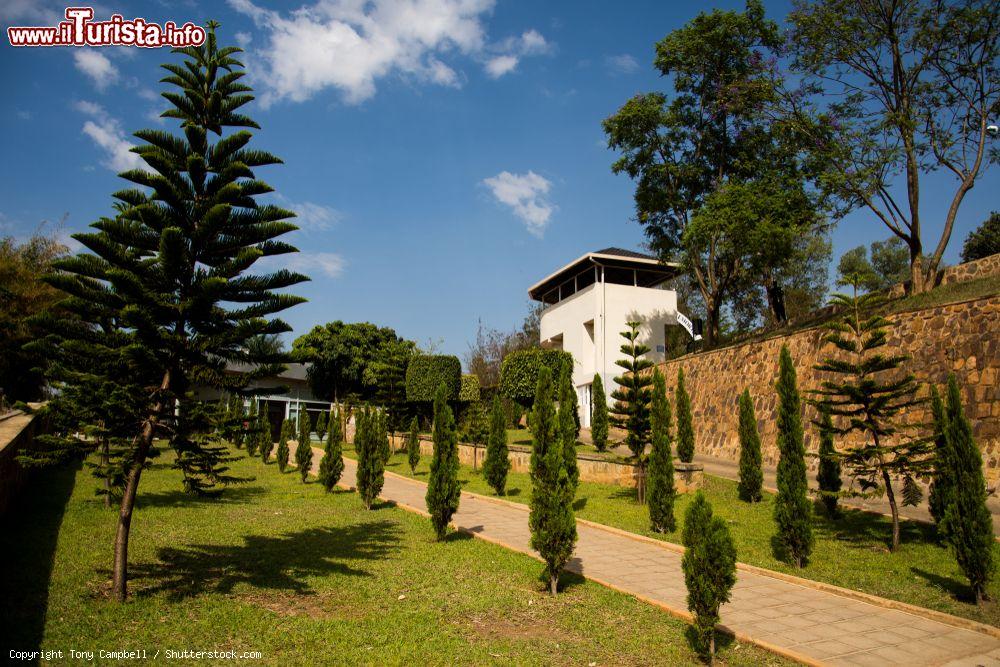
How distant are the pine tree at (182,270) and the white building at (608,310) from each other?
22.8m

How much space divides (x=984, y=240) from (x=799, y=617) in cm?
3381

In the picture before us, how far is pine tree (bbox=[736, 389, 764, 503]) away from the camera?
13219mm

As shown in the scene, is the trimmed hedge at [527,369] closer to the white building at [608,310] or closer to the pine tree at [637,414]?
the white building at [608,310]

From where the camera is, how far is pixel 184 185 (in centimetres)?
650

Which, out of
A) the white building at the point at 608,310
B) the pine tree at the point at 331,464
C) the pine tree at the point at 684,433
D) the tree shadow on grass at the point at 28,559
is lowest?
the tree shadow on grass at the point at 28,559

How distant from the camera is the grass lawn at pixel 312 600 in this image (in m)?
5.14

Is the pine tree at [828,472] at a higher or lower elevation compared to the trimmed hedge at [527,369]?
lower

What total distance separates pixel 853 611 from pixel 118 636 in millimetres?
7669

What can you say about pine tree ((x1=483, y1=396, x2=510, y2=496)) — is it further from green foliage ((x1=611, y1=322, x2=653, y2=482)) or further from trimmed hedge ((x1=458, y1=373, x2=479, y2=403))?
trimmed hedge ((x1=458, y1=373, x2=479, y2=403))

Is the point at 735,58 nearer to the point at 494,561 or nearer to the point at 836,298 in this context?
the point at 836,298

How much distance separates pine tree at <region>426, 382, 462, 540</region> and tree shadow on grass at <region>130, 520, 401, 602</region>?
2.60 feet

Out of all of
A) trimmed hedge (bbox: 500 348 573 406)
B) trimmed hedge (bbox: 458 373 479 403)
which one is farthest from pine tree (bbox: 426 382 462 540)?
trimmed hedge (bbox: 458 373 479 403)

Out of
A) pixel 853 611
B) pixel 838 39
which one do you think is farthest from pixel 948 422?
pixel 838 39

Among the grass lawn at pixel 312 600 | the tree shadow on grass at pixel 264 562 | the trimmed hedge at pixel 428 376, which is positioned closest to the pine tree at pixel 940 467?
the grass lawn at pixel 312 600
